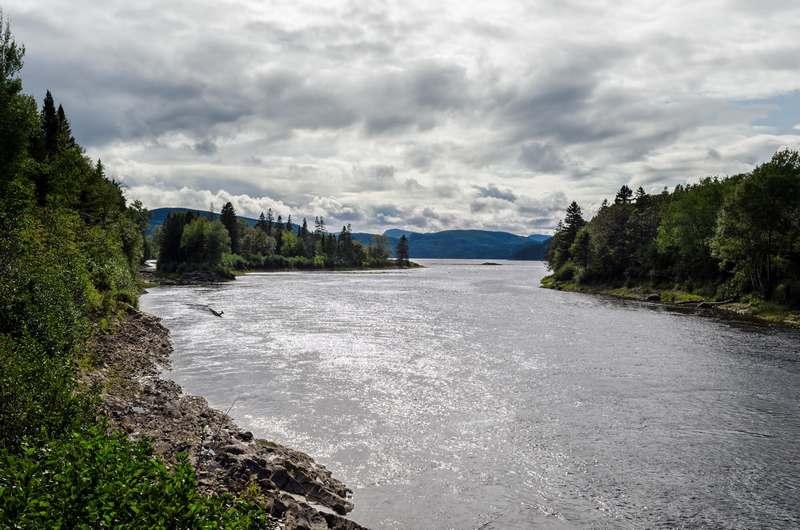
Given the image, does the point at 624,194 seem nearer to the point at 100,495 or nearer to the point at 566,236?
the point at 566,236

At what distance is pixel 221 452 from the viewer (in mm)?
16688

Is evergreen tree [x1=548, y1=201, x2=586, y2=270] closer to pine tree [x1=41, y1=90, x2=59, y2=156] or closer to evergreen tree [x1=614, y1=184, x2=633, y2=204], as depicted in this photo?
evergreen tree [x1=614, y1=184, x2=633, y2=204]

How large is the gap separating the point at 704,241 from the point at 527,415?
70.8m

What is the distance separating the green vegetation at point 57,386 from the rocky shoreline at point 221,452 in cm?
165

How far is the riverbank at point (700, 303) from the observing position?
196 feet

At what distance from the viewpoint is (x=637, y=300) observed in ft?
289

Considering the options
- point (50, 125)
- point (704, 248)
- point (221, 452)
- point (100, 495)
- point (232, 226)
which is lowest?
point (221, 452)

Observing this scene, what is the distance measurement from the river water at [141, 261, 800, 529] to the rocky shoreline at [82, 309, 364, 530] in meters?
1.42

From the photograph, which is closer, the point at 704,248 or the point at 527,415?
the point at 527,415

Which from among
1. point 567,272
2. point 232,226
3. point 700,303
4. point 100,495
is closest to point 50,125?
point 100,495

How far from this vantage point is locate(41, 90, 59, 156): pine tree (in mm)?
65606

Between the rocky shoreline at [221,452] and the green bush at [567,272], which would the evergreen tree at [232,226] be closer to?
the green bush at [567,272]

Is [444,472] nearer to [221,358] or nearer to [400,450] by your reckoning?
[400,450]

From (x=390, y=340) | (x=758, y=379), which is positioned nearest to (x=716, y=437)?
(x=758, y=379)
